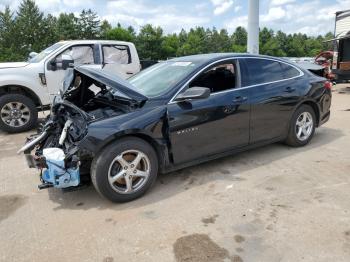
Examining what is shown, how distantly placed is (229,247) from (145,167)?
1.40 metres

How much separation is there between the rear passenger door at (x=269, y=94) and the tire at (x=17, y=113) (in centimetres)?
485

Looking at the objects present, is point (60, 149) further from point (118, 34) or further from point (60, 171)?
point (118, 34)

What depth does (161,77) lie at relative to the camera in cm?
468

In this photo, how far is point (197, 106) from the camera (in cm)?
427

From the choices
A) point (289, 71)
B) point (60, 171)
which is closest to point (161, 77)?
point (60, 171)

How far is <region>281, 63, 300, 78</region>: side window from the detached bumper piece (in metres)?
3.40

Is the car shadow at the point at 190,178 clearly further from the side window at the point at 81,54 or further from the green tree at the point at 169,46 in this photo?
the green tree at the point at 169,46

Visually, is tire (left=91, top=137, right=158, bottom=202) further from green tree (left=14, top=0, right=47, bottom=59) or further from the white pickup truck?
green tree (left=14, top=0, right=47, bottom=59)

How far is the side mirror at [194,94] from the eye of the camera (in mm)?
4016

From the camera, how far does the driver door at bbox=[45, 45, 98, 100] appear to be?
7707mm

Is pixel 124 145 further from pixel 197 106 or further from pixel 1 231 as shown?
pixel 1 231

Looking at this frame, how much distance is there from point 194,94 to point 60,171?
170 cm

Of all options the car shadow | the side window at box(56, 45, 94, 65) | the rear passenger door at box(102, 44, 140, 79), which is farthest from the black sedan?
the rear passenger door at box(102, 44, 140, 79)

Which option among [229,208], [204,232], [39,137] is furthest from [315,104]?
[39,137]
